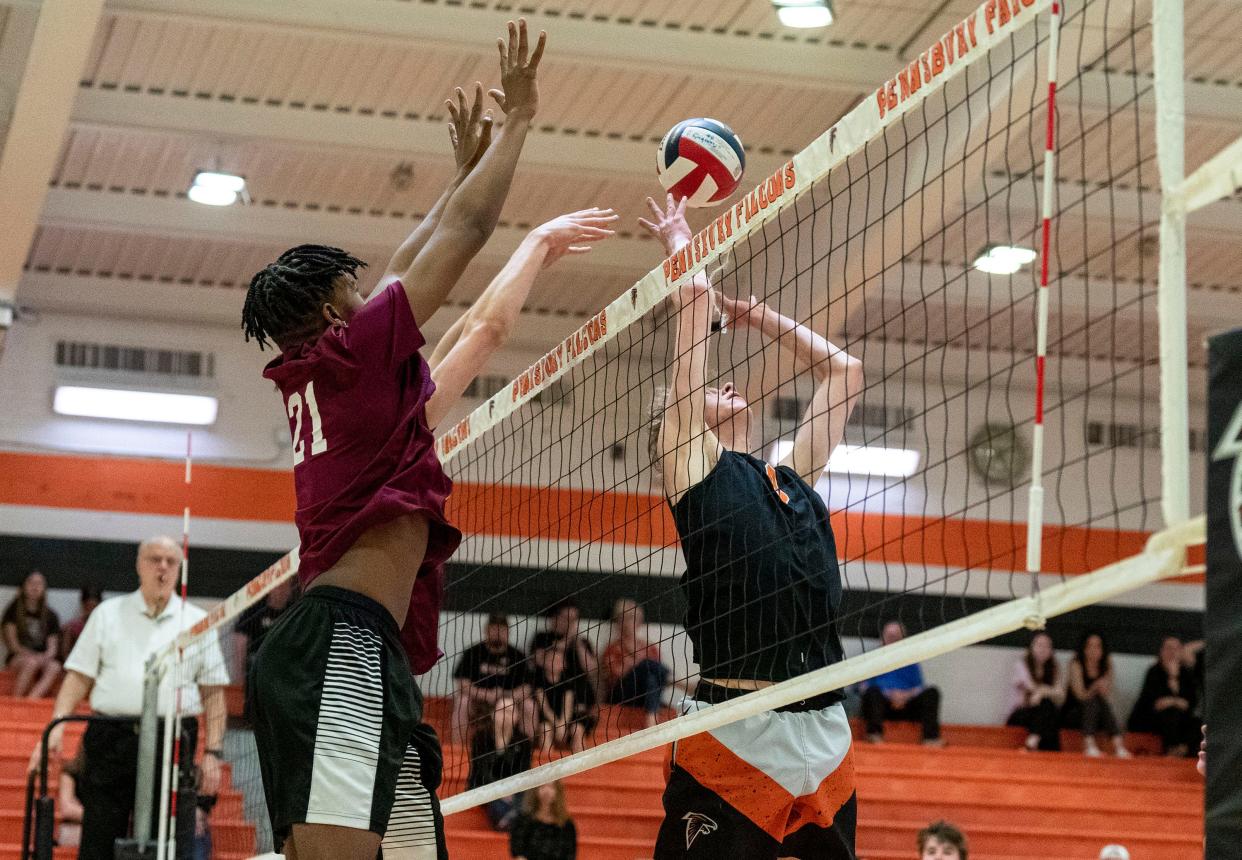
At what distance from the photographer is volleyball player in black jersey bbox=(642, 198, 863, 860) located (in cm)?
453

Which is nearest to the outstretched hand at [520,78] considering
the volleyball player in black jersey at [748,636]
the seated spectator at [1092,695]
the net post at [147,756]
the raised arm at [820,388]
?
the volleyball player in black jersey at [748,636]

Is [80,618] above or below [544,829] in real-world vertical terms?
above

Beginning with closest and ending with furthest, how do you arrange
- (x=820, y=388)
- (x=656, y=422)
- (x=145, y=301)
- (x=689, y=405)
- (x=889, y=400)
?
1. (x=689, y=405)
2. (x=656, y=422)
3. (x=820, y=388)
4. (x=145, y=301)
5. (x=889, y=400)

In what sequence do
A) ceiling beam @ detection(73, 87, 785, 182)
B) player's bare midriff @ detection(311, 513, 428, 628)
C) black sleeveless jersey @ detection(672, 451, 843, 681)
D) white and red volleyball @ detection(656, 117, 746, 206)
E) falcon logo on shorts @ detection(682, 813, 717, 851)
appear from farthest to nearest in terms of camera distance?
ceiling beam @ detection(73, 87, 785, 182) → white and red volleyball @ detection(656, 117, 746, 206) → black sleeveless jersey @ detection(672, 451, 843, 681) → falcon logo on shorts @ detection(682, 813, 717, 851) → player's bare midriff @ detection(311, 513, 428, 628)

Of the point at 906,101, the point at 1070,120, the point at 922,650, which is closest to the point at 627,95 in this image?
the point at 1070,120

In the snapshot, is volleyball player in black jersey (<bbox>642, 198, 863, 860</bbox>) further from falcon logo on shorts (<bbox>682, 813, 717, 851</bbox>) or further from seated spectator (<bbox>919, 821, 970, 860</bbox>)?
seated spectator (<bbox>919, 821, 970, 860</bbox>)

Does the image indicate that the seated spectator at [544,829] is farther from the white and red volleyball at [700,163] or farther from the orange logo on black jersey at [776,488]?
the orange logo on black jersey at [776,488]

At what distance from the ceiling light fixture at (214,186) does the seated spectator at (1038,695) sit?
10254 millimetres

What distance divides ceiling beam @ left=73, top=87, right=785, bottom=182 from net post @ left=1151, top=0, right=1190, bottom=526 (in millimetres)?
10011

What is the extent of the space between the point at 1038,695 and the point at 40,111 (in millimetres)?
12531

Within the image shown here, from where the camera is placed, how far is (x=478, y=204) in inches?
156

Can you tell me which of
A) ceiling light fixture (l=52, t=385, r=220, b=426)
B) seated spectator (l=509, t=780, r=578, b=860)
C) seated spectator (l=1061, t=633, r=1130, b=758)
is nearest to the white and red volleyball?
seated spectator (l=509, t=780, r=578, b=860)

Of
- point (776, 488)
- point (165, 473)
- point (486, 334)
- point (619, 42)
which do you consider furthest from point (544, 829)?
point (486, 334)

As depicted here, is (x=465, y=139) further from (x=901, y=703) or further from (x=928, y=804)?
(x=901, y=703)
